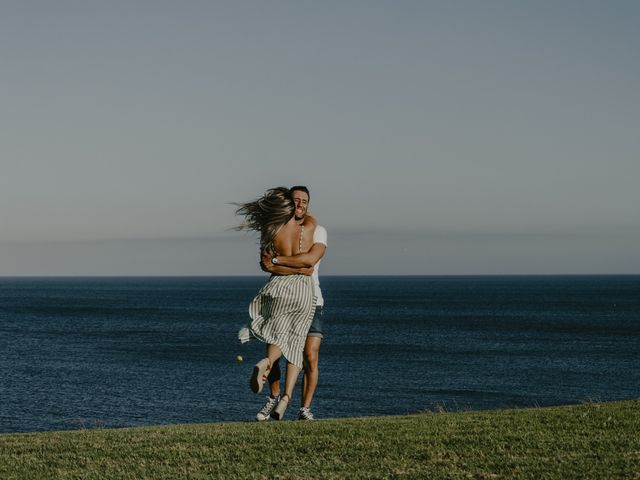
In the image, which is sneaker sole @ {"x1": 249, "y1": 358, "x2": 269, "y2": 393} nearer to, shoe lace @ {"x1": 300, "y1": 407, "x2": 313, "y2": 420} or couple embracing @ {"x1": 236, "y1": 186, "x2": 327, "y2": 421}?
couple embracing @ {"x1": 236, "y1": 186, "x2": 327, "y2": 421}

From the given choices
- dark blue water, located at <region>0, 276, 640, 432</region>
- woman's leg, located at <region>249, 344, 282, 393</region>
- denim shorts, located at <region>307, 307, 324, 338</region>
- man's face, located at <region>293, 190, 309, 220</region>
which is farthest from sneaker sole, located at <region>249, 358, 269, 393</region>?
dark blue water, located at <region>0, 276, 640, 432</region>

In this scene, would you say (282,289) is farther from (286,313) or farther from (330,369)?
(330,369)

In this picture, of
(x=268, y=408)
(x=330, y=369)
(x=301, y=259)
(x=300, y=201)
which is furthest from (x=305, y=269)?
(x=330, y=369)

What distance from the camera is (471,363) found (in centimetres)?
5397

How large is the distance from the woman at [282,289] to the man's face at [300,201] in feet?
0.17

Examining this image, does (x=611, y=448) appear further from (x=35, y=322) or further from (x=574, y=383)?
(x=35, y=322)

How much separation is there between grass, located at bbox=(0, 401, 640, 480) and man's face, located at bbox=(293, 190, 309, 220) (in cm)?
234

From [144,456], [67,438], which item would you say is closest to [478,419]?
[144,456]

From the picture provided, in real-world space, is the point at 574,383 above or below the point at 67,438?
below

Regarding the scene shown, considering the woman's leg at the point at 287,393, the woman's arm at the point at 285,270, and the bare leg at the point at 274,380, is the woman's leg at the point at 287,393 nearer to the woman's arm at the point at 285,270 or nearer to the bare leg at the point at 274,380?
the bare leg at the point at 274,380

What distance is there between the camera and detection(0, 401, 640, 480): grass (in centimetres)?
660

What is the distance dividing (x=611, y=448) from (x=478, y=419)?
2.18 meters

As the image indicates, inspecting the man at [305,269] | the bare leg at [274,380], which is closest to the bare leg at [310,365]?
the man at [305,269]

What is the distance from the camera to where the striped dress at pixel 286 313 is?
971cm
